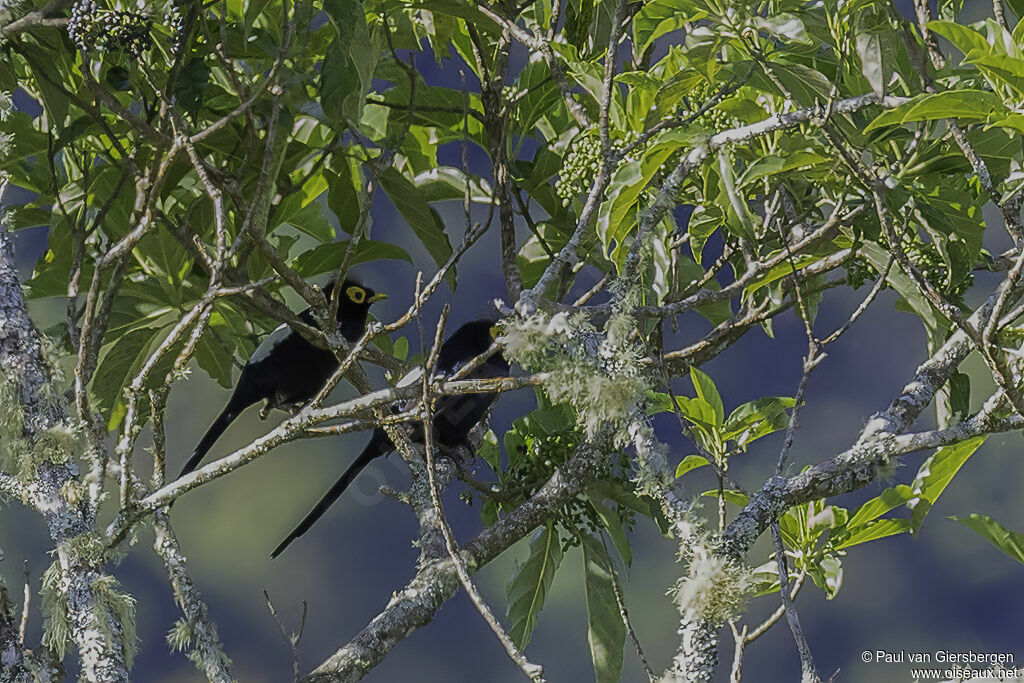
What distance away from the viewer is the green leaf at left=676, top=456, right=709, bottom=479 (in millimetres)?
1334

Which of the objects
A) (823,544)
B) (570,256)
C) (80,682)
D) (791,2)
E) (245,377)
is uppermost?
(791,2)

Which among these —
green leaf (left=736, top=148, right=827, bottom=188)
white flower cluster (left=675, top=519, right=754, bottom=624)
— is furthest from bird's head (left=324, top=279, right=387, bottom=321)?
white flower cluster (left=675, top=519, right=754, bottom=624)

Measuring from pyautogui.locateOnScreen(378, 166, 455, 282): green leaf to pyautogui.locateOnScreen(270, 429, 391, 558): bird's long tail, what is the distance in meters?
0.39

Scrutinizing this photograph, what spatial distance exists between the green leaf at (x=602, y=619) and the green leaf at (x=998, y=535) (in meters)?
0.48

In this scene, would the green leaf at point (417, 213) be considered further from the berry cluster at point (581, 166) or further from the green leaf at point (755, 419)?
the green leaf at point (755, 419)

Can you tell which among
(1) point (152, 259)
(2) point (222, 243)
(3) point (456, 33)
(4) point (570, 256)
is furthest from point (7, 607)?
(3) point (456, 33)

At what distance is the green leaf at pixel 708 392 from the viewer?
1313 millimetres

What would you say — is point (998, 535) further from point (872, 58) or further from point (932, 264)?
point (872, 58)

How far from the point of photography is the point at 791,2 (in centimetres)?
110

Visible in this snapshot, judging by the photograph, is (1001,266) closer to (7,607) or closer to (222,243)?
(222,243)

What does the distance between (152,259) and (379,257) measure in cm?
33

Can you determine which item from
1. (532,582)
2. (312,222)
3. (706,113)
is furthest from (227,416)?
(706,113)

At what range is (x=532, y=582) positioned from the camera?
5.08ft

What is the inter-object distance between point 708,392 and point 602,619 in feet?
1.26
